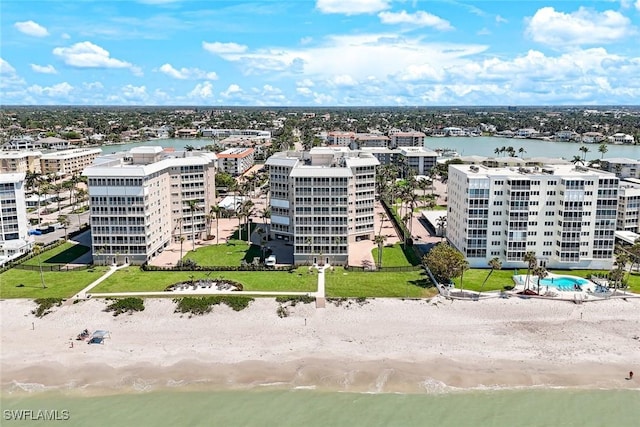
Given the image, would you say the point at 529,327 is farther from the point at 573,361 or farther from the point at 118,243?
the point at 118,243

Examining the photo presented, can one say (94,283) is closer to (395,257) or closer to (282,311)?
(282,311)

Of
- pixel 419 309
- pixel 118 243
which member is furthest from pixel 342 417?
pixel 118 243

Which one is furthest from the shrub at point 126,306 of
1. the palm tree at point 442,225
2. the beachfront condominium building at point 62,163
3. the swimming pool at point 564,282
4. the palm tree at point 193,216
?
the beachfront condominium building at point 62,163

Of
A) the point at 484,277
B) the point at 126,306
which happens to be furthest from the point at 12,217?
the point at 484,277

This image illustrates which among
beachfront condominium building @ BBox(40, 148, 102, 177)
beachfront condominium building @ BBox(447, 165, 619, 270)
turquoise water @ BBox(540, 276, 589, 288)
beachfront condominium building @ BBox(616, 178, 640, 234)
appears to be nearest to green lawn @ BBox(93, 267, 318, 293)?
beachfront condominium building @ BBox(447, 165, 619, 270)

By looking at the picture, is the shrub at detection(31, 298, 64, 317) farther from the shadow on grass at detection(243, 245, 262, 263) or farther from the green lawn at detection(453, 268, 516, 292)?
the green lawn at detection(453, 268, 516, 292)

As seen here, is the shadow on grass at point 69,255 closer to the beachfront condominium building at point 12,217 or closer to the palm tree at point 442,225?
the beachfront condominium building at point 12,217
